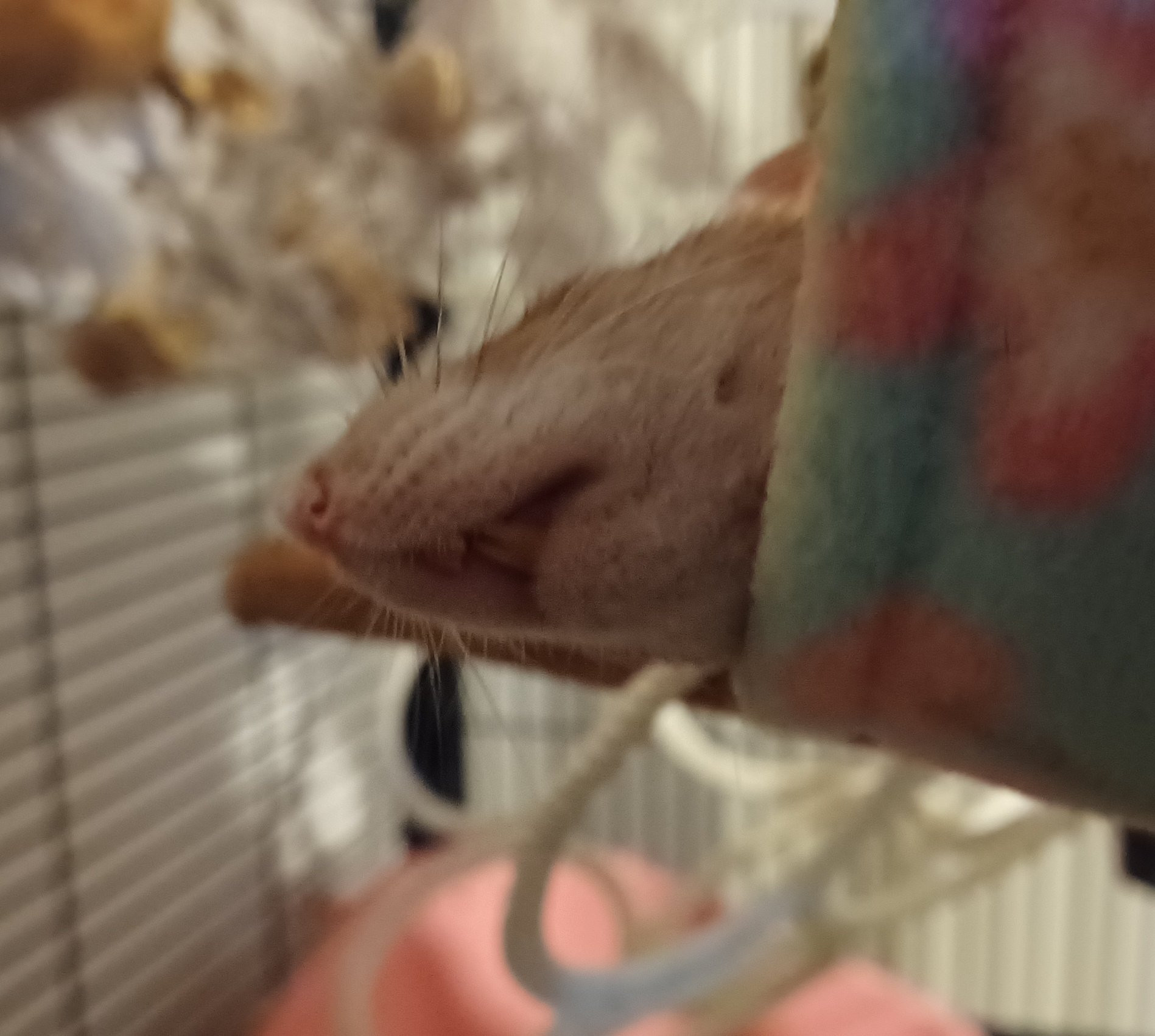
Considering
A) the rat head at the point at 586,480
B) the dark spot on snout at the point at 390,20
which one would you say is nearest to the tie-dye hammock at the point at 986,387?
the rat head at the point at 586,480

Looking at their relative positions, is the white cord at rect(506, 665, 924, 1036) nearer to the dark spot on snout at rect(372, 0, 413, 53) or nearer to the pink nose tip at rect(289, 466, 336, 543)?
the pink nose tip at rect(289, 466, 336, 543)

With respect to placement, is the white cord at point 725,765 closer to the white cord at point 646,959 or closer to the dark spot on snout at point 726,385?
the white cord at point 646,959

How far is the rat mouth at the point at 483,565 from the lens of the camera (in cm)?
22

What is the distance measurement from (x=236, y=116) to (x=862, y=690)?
0.37m

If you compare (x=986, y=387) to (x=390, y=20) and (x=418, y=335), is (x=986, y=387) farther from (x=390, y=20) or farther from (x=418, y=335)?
(x=390, y=20)

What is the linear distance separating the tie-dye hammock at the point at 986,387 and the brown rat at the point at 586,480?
0.06ft

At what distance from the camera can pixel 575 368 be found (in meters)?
0.23

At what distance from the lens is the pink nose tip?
0.23m

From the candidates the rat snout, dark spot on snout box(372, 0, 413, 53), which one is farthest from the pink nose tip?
dark spot on snout box(372, 0, 413, 53)

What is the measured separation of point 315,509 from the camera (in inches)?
9.1

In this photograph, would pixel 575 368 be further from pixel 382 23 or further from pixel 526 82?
pixel 382 23

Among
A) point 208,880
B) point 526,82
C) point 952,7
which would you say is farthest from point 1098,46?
point 208,880

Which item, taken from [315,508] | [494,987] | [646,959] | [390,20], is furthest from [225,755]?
[315,508]

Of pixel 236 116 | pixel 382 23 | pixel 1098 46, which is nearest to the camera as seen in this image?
pixel 1098 46
